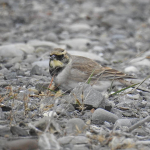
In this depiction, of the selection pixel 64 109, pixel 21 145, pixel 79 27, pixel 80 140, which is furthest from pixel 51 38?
pixel 21 145

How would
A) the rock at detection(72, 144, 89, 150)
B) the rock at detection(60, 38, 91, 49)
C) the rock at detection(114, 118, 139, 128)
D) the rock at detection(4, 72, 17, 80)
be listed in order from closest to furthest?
the rock at detection(72, 144, 89, 150) < the rock at detection(114, 118, 139, 128) < the rock at detection(4, 72, 17, 80) < the rock at detection(60, 38, 91, 49)

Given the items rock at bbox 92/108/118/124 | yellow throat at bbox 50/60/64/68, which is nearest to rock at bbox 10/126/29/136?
rock at bbox 92/108/118/124

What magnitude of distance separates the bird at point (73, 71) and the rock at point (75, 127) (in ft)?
4.89

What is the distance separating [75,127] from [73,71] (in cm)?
207

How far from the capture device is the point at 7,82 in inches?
241

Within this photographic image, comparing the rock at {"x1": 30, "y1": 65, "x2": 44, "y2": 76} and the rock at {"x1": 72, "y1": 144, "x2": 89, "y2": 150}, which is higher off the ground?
the rock at {"x1": 72, "y1": 144, "x2": 89, "y2": 150}

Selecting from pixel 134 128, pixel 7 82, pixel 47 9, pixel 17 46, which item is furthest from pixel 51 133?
pixel 47 9

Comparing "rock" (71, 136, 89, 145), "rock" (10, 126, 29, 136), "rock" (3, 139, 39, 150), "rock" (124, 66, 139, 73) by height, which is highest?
"rock" (3, 139, 39, 150)

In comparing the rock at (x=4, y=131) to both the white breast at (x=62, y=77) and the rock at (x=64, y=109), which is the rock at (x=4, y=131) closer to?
the rock at (x=64, y=109)

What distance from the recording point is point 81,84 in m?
5.03

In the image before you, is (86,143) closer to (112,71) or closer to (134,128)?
(134,128)

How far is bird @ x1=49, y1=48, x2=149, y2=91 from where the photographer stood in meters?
5.79

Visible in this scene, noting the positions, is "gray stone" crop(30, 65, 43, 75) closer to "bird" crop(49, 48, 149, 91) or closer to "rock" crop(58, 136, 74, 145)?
"bird" crop(49, 48, 149, 91)

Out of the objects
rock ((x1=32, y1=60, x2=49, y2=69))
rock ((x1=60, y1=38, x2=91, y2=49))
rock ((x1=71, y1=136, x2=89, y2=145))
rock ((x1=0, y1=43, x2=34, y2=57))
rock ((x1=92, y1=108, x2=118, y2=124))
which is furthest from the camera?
rock ((x1=60, y1=38, x2=91, y2=49))
